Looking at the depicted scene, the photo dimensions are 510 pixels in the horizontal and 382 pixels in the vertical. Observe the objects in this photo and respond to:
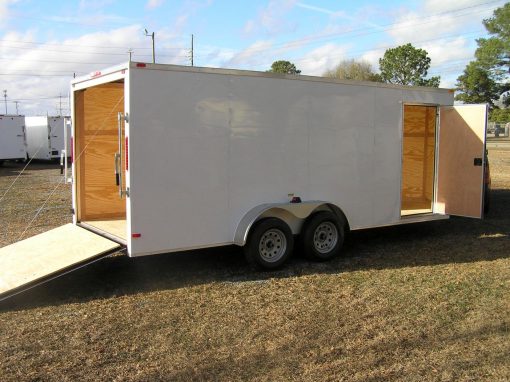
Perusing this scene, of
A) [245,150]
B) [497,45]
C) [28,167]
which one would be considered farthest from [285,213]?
[497,45]

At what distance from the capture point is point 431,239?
8266mm

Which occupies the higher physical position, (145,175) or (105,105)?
(105,105)

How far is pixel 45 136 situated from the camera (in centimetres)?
2714

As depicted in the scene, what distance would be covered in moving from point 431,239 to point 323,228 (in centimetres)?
236

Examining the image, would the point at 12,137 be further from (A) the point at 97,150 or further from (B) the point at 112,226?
(B) the point at 112,226

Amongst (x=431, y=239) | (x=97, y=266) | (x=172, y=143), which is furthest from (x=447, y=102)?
(x=97, y=266)

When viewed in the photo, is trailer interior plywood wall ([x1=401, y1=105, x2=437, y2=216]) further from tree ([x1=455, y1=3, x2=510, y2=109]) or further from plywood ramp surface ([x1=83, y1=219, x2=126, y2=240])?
tree ([x1=455, y1=3, x2=510, y2=109])

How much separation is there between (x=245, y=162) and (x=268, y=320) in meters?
2.14

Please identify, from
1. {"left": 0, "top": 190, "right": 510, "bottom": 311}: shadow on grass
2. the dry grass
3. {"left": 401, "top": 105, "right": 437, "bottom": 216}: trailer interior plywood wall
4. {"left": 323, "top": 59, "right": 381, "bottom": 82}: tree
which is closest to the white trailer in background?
{"left": 0, "top": 190, "right": 510, "bottom": 311}: shadow on grass

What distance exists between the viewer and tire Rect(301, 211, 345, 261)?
6672 millimetres

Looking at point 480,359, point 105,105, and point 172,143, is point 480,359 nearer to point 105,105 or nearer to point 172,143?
point 172,143

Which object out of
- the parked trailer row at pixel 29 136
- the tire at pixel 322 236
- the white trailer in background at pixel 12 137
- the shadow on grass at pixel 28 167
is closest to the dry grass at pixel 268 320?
the tire at pixel 322 236

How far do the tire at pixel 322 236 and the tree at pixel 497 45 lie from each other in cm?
4991

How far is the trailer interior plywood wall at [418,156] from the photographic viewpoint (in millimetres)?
9734
